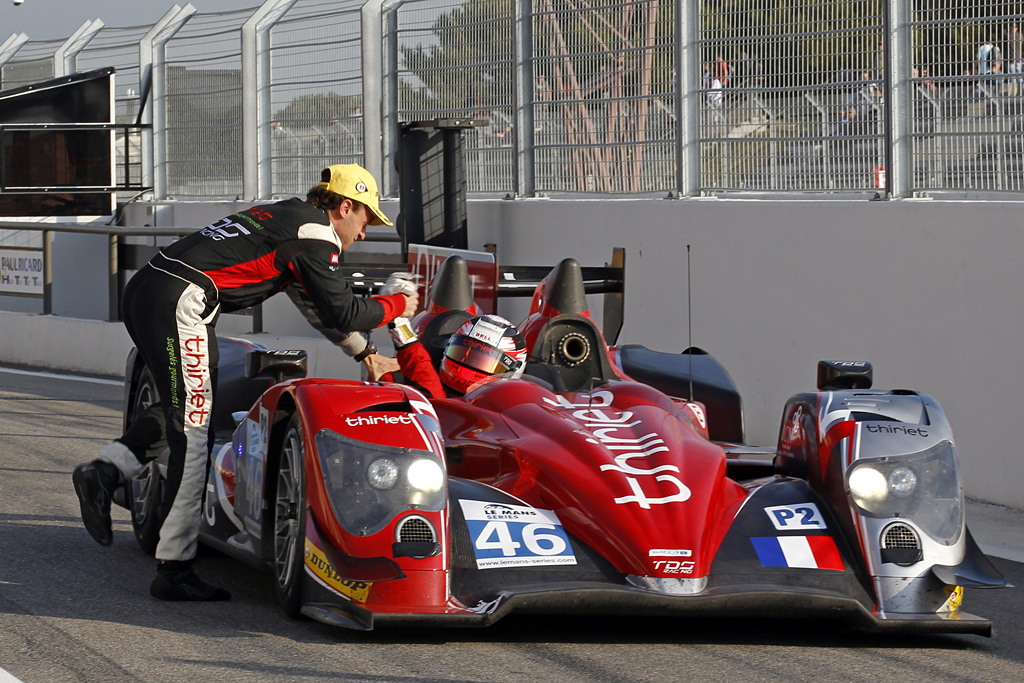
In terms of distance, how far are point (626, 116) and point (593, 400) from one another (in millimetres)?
5854

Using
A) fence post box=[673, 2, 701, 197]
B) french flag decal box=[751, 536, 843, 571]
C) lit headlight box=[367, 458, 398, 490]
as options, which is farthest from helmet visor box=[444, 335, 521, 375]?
fence post box=[673, 2, 701, 197]

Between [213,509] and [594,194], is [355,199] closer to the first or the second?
[213,509]

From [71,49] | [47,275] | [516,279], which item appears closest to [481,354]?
[516,279]

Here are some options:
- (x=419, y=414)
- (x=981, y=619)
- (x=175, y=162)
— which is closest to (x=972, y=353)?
(x=981, y=619)

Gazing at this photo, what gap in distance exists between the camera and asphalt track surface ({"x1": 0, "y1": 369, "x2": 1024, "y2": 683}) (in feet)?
14.5

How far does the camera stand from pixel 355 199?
570 cm

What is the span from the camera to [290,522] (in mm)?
5133

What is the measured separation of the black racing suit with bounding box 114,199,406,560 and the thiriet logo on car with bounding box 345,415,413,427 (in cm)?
62

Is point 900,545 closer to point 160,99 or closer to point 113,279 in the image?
point 113,279

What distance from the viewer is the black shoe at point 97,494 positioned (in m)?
5.75

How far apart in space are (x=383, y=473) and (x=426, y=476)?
14cm

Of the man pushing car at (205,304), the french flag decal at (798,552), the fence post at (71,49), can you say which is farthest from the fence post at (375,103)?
the french flag decal at (798,552)

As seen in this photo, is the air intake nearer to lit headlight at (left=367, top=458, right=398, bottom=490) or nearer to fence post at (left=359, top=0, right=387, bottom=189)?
lit headlight at (left=367, top=458, right=398, bottom=490)

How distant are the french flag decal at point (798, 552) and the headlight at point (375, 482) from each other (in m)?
1.04
